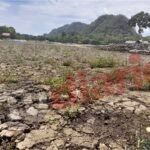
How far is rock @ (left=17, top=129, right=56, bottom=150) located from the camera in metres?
7.38

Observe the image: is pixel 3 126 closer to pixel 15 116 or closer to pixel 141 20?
pixel 15 116

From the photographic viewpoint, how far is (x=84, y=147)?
7340 mm

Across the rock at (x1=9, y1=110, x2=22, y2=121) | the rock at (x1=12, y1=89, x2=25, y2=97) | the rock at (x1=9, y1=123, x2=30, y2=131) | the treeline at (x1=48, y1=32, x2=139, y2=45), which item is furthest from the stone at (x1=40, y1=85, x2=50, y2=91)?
the treeline at (x1=48, y1=32, x2=139, y2=45)

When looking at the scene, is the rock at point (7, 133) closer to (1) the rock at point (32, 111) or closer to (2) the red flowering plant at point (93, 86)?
(1) the rock at point (32, 111)

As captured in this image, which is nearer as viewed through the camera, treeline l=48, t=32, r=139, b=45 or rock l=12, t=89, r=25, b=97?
rock l=12, t=89, r=25, b=97

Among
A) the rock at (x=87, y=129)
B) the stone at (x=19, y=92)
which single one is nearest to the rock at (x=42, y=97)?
the stone at (x=19, y=92)

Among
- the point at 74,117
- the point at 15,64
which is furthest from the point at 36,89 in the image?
the point at 15,64

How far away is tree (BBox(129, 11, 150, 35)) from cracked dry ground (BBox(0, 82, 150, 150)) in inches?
2076

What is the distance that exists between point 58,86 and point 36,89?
25.1 inches

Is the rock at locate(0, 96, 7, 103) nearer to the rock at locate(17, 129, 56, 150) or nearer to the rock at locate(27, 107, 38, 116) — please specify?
the rock at locate(27, 107, 38, 116)

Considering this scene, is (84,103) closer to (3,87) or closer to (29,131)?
(29,131)

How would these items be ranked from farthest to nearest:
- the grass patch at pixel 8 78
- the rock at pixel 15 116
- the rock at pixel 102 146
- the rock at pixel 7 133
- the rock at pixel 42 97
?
the grass patch at pixel 8 78, the rock at pixel 42 97, the rock at pixel 15 116, the rock at pixel 7 133, the rock at pixel 102 146

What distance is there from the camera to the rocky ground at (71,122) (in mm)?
7461

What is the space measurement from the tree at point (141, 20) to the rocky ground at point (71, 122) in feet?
171
